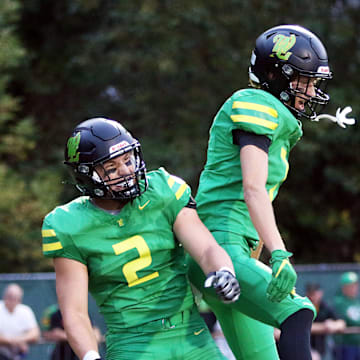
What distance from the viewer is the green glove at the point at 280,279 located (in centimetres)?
320

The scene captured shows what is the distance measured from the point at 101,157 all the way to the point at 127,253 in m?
0.42

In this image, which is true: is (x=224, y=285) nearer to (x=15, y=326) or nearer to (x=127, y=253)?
(x=127, y=253)

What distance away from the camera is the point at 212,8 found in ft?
49.3

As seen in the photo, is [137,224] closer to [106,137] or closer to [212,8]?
[106,137]

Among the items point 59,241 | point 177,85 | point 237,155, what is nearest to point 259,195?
point 237,155

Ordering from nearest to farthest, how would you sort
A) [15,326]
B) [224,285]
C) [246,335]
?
[224,285] → [246,335] → [15,326]

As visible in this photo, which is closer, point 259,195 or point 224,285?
point 224,285

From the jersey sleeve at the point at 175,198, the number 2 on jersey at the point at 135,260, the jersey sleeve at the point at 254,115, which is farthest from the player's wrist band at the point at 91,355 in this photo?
the jersey sleeve at the point at 254,115

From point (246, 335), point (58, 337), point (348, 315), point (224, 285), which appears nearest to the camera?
point (224, 285)

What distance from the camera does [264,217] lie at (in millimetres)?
3375

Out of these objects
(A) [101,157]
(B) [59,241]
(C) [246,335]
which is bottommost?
(C) [246,335]

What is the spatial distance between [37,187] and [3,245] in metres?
1.09

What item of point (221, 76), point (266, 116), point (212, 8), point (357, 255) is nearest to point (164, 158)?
point (221, 76)

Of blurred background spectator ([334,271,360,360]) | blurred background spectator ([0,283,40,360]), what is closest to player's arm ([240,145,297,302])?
blurred background spectator ([0,283,40,360])
